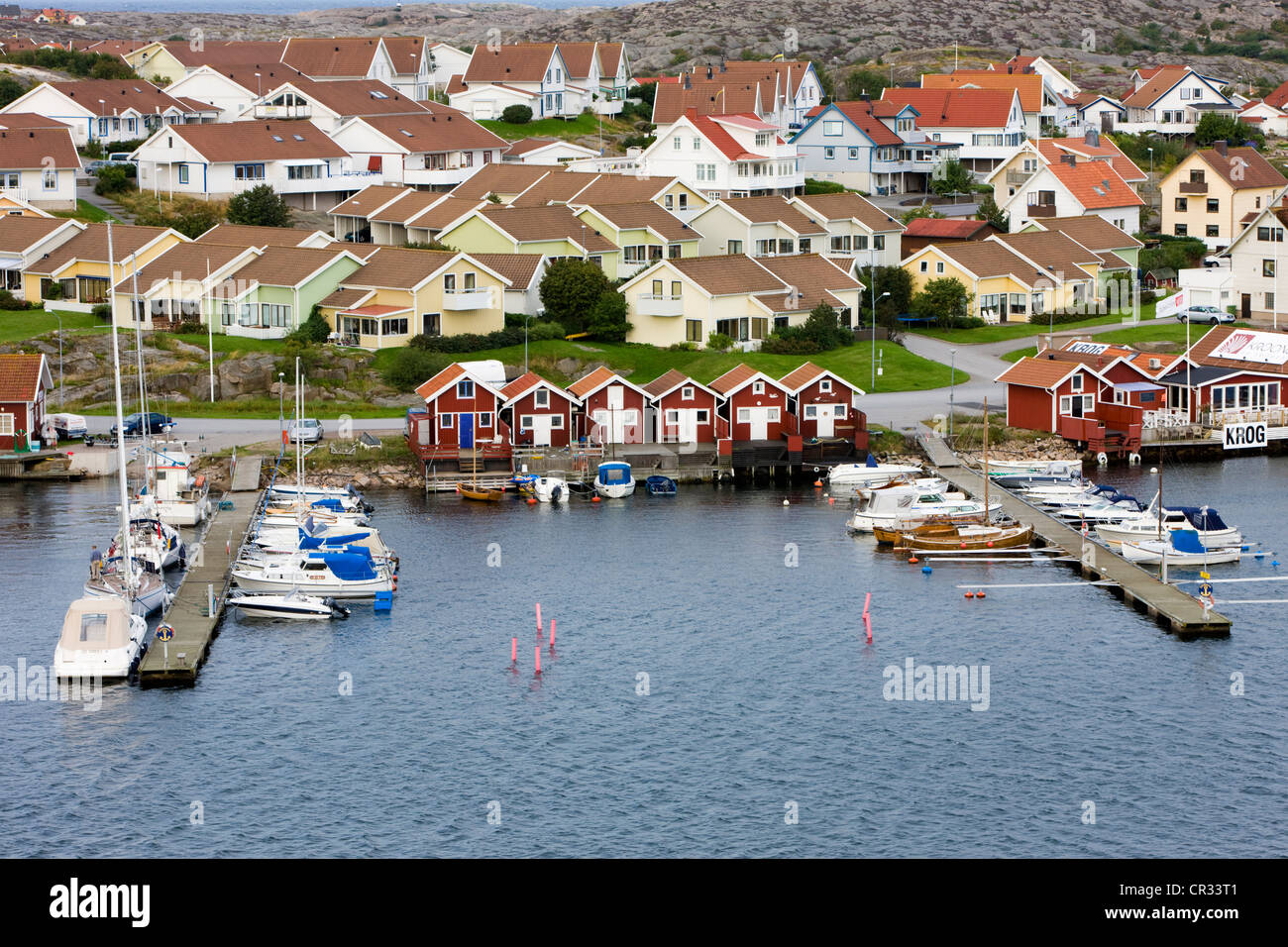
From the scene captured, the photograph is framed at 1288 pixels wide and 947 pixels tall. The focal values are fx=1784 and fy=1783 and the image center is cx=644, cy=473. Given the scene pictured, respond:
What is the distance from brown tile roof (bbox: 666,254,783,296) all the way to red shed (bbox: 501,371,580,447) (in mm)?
14028

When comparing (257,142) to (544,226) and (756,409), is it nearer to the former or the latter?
(544,226)

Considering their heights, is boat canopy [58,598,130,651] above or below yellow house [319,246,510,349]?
below

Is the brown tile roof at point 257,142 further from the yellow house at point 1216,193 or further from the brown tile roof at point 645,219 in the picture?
the yellow house at point 1216,193

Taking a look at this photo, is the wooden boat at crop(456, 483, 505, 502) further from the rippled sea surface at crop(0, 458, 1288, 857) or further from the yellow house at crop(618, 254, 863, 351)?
the yellow house at crop(618, 254, 863, 351)

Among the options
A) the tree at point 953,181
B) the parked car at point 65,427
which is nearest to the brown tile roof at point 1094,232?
the tree at point 953,181

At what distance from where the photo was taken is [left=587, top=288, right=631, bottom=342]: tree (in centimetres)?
8869

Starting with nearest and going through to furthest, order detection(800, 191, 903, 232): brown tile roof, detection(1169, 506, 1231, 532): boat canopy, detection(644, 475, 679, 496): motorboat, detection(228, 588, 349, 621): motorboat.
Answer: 1. detection(228, 588, 349, 621): motorboat
2. detection(1169, 506, 1231, 532): boat canopy
3. detection(644, 475, 679, 496): motorboat
4. detection(800, 191, 903, 232): brown tile roof

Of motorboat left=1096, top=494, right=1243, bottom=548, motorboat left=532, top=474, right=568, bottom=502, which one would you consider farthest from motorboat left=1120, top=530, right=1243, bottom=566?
motorboat left=532, top=474, right=568, bottom=502

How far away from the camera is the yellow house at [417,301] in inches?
3423

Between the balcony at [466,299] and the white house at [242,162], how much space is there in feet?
85.8

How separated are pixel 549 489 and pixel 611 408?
7.05m

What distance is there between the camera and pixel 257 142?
110625 millimetres

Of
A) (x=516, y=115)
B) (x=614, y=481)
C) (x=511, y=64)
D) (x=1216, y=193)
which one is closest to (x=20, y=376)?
(x=614, y=481)
